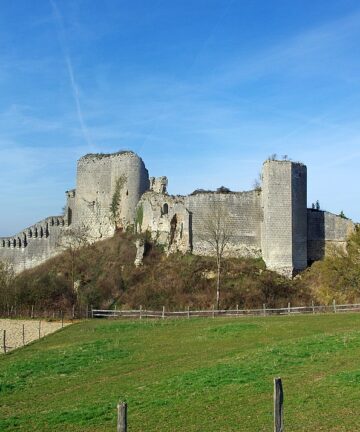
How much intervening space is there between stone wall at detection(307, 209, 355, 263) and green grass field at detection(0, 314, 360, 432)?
16.8 meters

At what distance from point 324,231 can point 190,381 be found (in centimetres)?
3125

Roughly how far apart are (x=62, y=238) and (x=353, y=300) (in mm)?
30573

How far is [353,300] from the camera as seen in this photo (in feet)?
132

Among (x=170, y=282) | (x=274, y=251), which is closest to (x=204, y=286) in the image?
(x=170, y=282)

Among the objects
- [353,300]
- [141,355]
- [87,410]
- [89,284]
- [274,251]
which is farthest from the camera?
[89,284]

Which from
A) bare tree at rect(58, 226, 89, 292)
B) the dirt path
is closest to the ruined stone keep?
bare tree at rect(58, 226, 89, 292)

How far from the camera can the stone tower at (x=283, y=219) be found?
4356 cm

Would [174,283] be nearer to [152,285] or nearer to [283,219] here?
[152,285]

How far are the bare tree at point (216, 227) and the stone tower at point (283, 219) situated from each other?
3.01 meters

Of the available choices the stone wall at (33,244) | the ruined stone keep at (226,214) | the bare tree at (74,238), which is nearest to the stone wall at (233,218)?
the ruined stone keep at (226,214)

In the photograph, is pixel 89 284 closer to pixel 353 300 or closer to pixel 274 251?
pixel 274 251

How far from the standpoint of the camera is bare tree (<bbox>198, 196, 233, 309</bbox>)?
4566cm

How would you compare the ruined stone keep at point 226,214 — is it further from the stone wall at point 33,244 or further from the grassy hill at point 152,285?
the stone wall at point 33,244

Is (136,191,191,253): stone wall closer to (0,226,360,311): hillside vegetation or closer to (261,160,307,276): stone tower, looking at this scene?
(0,226,360,311): hillside vegetation
